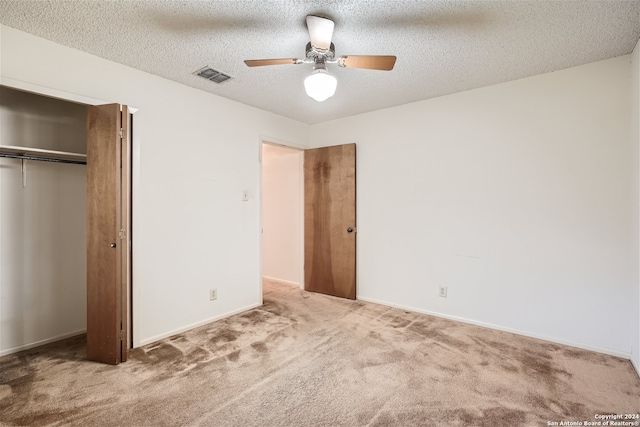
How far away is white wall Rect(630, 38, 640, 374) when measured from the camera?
2289 millimetres

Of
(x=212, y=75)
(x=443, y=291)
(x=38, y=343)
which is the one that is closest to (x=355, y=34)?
(x=212, y=75)

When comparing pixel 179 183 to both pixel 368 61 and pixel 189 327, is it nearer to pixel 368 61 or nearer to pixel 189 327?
pixel 189 327

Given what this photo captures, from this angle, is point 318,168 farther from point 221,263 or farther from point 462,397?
point 462,397

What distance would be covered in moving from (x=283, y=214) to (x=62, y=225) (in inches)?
110

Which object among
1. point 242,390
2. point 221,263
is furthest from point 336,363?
point 221,263

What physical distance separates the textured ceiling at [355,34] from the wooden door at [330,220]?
1.36 meters

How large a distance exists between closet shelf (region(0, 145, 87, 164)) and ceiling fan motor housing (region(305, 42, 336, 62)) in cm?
213

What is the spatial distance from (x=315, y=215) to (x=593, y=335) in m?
3.18

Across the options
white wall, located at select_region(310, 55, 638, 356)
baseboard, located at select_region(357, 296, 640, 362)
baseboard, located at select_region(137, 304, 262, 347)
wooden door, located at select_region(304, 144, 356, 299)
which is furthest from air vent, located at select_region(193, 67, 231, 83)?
baseboard, located at select_region(357, 296, 640, 362)

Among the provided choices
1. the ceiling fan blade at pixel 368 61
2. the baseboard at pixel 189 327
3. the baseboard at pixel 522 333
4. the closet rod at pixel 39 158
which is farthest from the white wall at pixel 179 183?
the baseboard at pixel 522 333

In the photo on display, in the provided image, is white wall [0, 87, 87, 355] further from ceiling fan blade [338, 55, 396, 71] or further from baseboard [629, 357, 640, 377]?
baseboard [629, 357, 640, 377]

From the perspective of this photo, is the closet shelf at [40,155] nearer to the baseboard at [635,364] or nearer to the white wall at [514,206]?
the white wall at [514,206]

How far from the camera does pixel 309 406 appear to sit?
190 cm

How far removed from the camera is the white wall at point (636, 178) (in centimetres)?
229
